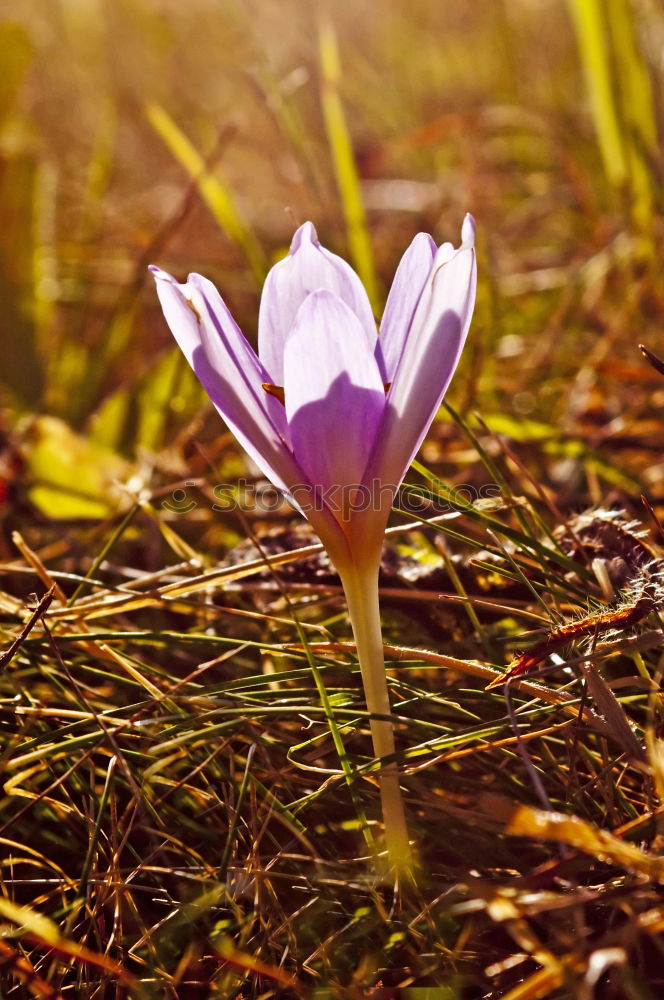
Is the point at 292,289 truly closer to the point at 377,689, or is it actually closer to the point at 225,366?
the point at 225,366

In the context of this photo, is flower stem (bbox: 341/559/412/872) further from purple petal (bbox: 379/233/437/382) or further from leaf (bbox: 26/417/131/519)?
leaf (bbox: 26/417/131/519)

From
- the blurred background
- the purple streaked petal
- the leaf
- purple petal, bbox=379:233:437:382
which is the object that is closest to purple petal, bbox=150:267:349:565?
the purple streaked petal

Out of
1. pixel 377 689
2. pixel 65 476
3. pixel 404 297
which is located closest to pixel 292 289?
pixel 404 297

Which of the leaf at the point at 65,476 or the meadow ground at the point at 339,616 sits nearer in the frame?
→ the meadow ground at the point at 339,616

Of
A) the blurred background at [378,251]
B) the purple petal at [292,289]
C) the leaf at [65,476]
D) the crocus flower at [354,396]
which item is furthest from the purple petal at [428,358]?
the leaf at [65,476]

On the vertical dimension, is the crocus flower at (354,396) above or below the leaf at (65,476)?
below

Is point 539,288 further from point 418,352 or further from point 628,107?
point 418,352

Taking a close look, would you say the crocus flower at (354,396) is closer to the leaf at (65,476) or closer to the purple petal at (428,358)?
the purple petal at (428,358)

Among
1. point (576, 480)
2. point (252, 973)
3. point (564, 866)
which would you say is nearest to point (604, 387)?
point (576, 480)
